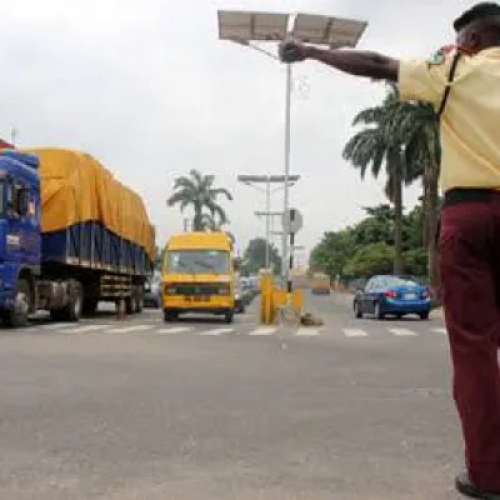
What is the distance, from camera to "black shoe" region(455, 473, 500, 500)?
4.61m

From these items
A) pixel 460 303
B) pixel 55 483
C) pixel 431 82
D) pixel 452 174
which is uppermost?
pixel 431 82

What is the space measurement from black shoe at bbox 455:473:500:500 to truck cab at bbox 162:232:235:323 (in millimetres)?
22229

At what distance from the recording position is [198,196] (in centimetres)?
10706

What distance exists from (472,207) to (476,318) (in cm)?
50

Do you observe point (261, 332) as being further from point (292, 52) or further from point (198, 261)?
point (292, 52)

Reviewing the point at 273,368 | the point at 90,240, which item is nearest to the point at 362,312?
the point at 90,240

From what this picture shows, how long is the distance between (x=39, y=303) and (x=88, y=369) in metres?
11.9

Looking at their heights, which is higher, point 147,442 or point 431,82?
point 431,82

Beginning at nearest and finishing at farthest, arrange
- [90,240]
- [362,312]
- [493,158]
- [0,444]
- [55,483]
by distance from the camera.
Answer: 1. [493,158]
2. [55,483]
3. [0,444]
4. [90,240]
5. [362,312]

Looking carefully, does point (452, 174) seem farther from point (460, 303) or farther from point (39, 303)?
point (39, 303)

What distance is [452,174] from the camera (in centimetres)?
467

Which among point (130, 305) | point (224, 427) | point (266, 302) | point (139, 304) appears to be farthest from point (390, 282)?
point (224, 427)

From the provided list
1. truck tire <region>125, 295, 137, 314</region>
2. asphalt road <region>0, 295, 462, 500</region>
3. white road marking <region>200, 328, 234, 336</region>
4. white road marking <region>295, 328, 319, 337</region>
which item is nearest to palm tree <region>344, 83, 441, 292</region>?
truck tire <region>125, 295, 137, 314</region>

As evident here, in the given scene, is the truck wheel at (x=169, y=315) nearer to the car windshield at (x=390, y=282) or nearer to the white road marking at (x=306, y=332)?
the white road marking at (x=306, y=332)
